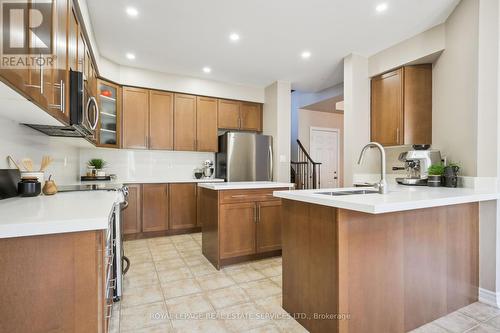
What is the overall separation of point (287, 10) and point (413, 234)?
238 cm

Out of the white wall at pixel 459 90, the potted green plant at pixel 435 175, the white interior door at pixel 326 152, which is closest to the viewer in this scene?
the white wall at pixel 459 90

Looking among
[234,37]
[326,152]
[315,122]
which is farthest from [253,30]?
[326,152]

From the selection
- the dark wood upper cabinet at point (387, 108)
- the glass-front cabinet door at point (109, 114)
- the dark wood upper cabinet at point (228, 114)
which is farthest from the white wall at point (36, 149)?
the dark wood upper cabinet at point (387, 108)

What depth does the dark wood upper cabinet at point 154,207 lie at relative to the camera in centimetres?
383

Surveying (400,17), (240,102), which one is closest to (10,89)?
(400,17)

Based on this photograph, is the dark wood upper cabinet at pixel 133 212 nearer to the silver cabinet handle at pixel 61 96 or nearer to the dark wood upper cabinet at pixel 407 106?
the silver cabinet handle at pixel 61 96

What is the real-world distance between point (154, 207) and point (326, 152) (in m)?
4.56

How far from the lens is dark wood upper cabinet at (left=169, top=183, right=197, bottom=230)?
158 inches

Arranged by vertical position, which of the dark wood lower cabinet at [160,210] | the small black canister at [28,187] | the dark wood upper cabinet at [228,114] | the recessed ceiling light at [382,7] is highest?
the recessed ceiling light at [382,7]

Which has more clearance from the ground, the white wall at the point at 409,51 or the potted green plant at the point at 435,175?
the white wall at the point at 409,51

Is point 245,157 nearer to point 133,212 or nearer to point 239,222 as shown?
point 239,222

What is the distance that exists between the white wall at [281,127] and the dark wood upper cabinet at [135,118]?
226 cm

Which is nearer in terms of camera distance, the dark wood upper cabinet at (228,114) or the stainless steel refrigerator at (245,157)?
the stainless steel refrigerator at (245,157)

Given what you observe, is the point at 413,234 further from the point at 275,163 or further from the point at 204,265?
the point at 275,163
